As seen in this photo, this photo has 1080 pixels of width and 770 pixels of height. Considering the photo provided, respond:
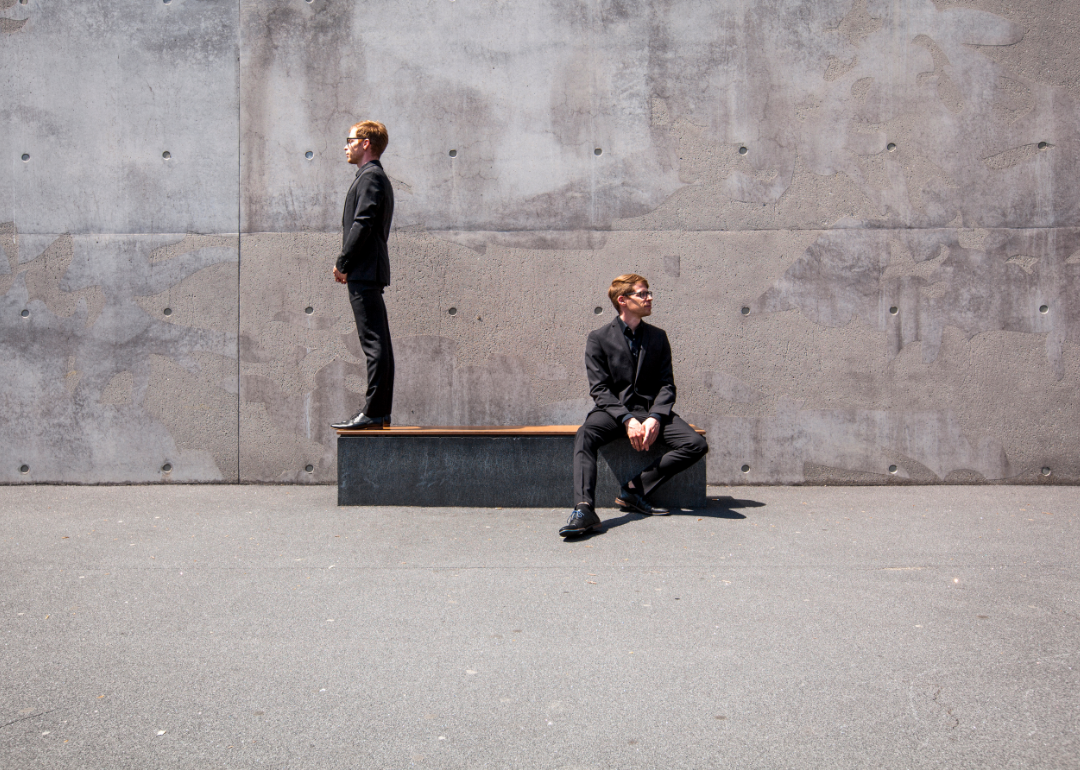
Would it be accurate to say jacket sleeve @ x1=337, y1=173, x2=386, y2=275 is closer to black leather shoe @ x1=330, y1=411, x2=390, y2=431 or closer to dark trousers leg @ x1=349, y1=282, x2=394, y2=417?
dark trousers leg @ x1=349, y1=282, x2=394, y2=417

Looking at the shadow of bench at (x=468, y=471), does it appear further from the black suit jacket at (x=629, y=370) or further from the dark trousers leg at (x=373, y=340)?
the black suit jacket at (x=629, y=370)

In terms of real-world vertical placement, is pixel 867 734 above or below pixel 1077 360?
below

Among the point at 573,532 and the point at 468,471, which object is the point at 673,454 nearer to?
the point at 573,532

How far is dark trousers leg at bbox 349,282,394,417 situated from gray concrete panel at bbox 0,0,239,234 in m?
1.76

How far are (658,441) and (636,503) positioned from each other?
428 millimetres

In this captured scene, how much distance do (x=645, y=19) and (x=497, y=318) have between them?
267cm

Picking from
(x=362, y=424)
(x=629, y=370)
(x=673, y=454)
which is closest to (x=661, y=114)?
(x=629, y=370)

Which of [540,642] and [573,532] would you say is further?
[573,532]

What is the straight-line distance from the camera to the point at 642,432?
5062 millimetres

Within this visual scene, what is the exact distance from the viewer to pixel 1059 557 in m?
4.14

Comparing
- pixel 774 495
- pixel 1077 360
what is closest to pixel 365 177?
pixel 774 495

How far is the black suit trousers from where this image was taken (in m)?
5.08

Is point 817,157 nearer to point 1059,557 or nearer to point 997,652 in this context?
point 1059,557

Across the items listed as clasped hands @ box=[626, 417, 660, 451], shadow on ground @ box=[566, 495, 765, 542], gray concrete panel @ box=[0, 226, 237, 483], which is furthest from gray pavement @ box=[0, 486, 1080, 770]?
gray concrete panel @ box=[0, 226, 237, 483]
